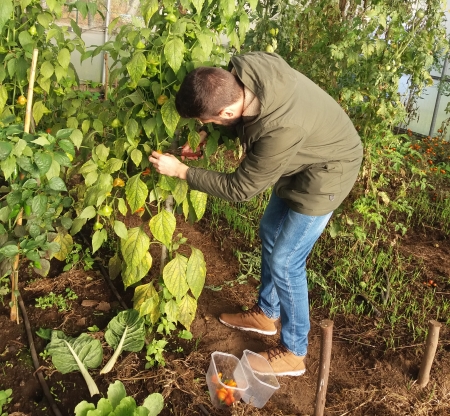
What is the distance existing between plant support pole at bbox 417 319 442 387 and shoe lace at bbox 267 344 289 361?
0.62 metres

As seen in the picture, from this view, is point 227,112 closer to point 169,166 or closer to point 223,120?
point 223,120

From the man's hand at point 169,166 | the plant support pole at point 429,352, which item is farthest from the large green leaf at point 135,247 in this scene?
the plant support pole at point 429,352

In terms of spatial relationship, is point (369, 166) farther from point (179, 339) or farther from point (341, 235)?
point (179, 339)

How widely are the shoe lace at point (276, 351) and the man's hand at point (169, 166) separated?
3.20 ft

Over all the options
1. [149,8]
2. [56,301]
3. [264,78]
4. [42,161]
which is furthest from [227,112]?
[56,301]

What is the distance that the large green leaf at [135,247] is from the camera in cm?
221

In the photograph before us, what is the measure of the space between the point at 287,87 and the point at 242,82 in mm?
165

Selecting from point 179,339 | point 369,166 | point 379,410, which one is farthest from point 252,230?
point 379,410

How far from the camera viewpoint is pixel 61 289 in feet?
9.18

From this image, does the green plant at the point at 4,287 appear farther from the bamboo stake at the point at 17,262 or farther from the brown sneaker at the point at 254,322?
the brown sneaker at the point at 254,322

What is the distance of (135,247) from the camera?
221 centimetres

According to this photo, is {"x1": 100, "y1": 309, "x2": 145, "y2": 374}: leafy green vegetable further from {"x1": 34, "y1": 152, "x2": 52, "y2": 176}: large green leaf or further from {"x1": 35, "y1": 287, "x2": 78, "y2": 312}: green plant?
{"x1": 34, "y1": 152, "x2": 52, "y2": 176}: large green leaf

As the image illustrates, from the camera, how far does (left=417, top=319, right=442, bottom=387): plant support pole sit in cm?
215

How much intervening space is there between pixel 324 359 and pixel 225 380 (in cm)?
57
